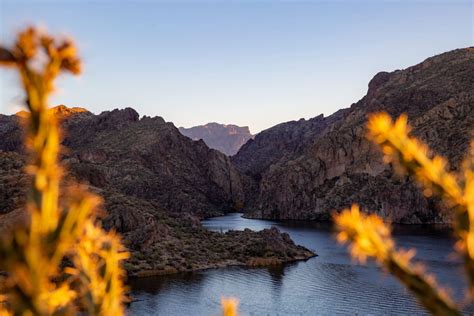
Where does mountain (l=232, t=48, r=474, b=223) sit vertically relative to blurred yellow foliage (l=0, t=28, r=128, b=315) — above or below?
above

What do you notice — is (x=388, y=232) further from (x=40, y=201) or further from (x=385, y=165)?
(x=385, y=165)

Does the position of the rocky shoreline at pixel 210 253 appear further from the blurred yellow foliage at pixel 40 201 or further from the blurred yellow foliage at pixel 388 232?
the blurred yellow foliage at pixel 40 201

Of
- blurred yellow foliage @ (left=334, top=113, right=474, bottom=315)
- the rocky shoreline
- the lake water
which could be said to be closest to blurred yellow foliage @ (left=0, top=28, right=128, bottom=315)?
blurred yellow foliage @ (left=334, top=113, right=474, bottom=315)

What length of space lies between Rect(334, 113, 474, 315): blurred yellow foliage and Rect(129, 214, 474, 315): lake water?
150ft

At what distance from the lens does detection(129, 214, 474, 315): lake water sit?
181 feet

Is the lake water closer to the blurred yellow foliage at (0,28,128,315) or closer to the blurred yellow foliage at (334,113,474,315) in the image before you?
the blurred yellow foliage at (334,113,474,315)

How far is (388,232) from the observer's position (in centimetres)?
375

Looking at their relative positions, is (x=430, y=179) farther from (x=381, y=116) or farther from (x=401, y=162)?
(x=381, y=116)

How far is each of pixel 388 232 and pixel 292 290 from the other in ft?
206

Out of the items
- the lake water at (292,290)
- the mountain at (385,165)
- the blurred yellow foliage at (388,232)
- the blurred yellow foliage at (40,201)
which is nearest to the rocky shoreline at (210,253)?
the lake water at (292,290)

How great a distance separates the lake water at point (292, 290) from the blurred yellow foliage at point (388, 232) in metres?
45.8

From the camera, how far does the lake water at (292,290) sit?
55250 mm

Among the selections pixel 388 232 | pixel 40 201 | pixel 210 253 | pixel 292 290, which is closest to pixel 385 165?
pixel 210 253

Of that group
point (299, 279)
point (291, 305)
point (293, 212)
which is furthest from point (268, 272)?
point (293, 212)
